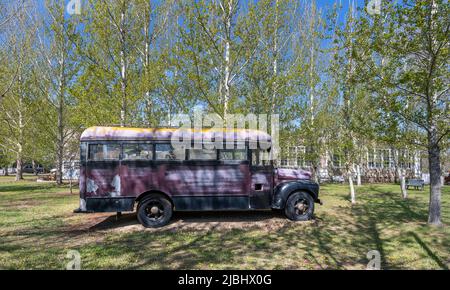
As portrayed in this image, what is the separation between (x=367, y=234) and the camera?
754cm

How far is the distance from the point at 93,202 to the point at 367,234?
24.2ft

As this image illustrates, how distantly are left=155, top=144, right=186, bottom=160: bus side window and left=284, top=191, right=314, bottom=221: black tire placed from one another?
359cm

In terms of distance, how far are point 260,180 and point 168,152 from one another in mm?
2861

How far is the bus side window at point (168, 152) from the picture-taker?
8.28 meters

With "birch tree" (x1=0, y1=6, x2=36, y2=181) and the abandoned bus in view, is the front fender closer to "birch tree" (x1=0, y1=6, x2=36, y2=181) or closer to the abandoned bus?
the abandoned bus

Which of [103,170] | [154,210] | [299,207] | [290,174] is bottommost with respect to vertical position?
[299,207]

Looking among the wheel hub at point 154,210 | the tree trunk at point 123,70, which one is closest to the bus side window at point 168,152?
the wheel hub at point 154,210

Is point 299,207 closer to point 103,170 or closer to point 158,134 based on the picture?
point 158,134

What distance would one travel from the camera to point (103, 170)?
7.98m

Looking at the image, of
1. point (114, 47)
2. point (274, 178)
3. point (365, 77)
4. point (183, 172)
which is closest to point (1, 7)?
point (114, 47)

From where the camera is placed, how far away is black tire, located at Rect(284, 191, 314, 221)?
29.3ft

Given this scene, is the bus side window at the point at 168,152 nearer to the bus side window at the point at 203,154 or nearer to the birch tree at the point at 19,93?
the bus side window at the point at 203,154

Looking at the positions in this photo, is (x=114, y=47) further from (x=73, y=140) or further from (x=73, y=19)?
(x=73, y=140)

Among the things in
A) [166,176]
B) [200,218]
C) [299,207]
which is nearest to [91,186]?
[166,176]
